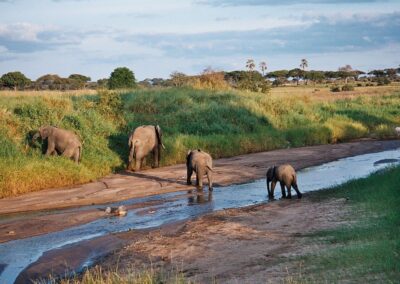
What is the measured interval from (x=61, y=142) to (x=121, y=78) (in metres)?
22.6

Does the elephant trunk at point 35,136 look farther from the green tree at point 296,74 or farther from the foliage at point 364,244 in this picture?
the green tree at point 296,74

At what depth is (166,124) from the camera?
2561 centimetres

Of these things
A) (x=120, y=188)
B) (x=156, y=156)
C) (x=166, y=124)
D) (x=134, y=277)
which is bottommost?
(x=120, y=188)

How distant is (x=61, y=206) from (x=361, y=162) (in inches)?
470

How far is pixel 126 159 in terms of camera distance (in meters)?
20.9

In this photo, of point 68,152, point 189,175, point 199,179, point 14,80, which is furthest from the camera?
point 14,80

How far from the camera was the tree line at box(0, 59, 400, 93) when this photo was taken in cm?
3666

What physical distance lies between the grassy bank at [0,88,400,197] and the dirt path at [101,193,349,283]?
6.69 meters

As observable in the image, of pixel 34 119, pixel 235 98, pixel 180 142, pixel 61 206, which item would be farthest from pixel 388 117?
pixel 61 206

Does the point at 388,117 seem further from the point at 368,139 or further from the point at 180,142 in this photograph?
the point at 180,142

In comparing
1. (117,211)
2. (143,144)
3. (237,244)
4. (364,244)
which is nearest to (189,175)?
(143,144)

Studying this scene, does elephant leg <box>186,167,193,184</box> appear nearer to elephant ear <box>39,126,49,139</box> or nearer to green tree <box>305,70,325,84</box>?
elephant ear <box>39,126,49,139</box>

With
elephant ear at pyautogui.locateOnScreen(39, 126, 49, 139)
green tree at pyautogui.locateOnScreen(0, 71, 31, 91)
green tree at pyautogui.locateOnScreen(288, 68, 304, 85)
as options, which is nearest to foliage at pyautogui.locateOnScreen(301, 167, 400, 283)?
elephant ear at pyautogui.locateOnScreen(39, 126, 49, 139)

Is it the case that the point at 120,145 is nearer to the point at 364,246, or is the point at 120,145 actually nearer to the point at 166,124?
the point at 166,124
